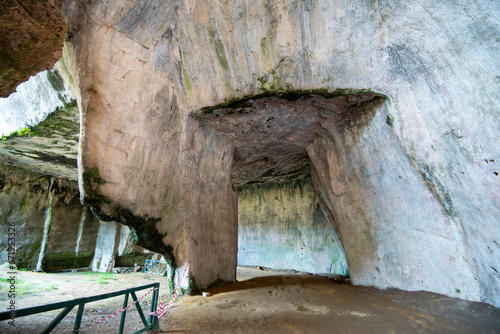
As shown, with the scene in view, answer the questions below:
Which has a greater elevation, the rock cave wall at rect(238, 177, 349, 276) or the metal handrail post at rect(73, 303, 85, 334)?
the rock cave wall at rect(238, 177, 349, 276)

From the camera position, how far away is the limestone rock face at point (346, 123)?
3.29m

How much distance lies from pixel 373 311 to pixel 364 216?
2240 millimetres

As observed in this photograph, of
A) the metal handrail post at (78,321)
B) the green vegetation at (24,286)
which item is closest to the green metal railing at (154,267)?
the green vegetation at (24,286)

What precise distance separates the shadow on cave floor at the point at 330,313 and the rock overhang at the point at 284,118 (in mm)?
3422

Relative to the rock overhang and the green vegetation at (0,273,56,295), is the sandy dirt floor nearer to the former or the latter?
the green vegetation at (0,273,56,295)

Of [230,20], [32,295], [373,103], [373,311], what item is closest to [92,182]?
[230,20]

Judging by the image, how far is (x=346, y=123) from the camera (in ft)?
18.7

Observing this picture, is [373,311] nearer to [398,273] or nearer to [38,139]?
[398,273]

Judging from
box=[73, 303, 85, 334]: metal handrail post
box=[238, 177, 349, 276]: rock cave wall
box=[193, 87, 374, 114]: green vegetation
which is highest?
box=[193, 87, 374, 114]: green vegetation

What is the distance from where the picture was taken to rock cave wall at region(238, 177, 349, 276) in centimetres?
1011

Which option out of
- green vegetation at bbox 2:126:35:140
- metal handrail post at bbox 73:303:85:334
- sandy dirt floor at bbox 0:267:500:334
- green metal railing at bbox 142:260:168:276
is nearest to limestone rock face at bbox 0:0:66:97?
metal handrail post at bbox 73:303:85:334

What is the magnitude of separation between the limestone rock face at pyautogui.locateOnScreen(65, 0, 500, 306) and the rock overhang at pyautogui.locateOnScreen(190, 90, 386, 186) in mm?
181

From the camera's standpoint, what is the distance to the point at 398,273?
480cm

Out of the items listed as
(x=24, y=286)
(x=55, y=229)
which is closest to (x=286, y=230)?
(x=24, y=286)
